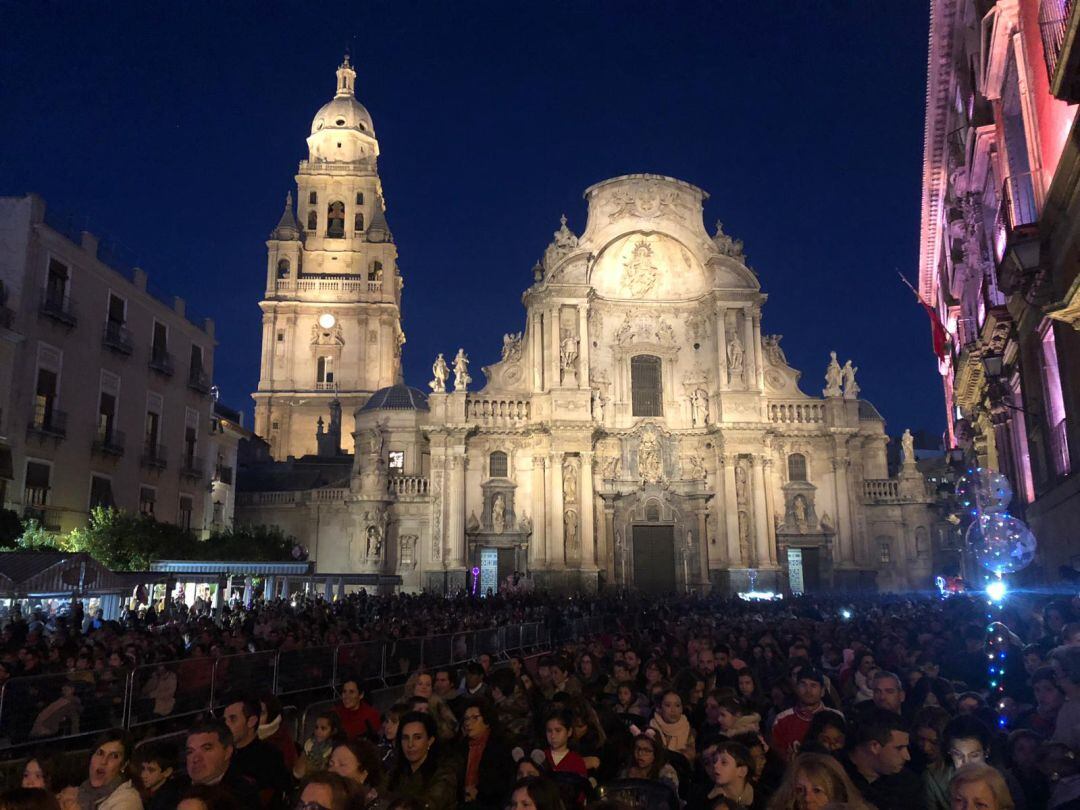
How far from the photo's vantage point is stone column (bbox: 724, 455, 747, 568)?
Answer: 38.7 m

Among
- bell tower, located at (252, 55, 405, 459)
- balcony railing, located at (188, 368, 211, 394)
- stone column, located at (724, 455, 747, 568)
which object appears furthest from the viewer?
bell tower, located at (252, 55, 405, 459)

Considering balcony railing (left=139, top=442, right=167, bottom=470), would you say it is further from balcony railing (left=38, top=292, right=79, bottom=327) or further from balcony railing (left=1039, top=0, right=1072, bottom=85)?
balcony railing (left=1039, top=0, right=1072, bottom=85)

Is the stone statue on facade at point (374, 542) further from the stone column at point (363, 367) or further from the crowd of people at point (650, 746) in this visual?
the crowd of people at point (650, 746)

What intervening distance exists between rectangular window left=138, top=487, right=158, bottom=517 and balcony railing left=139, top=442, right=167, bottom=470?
0.84 m

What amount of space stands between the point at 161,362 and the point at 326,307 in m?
32.7

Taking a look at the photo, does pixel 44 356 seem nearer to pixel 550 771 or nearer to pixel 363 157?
pixel 550 771

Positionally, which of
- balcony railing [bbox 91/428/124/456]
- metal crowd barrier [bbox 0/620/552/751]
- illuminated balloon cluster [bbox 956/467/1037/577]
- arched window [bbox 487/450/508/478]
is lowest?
metal crowd barrier [bbox 0/620/552/751]

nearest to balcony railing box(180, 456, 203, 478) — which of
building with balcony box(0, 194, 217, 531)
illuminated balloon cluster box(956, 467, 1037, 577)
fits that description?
building with balcony box(0, 194, 217, 531)

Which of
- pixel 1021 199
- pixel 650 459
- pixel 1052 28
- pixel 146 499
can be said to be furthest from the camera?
pixel 650 459

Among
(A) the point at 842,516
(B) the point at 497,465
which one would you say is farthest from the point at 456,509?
(A) the point at 842,516

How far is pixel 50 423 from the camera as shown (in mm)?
26609

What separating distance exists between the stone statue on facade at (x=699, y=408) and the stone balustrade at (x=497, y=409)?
24.9ft

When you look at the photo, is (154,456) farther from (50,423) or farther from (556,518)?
(556,518)

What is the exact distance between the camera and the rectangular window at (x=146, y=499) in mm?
31641
